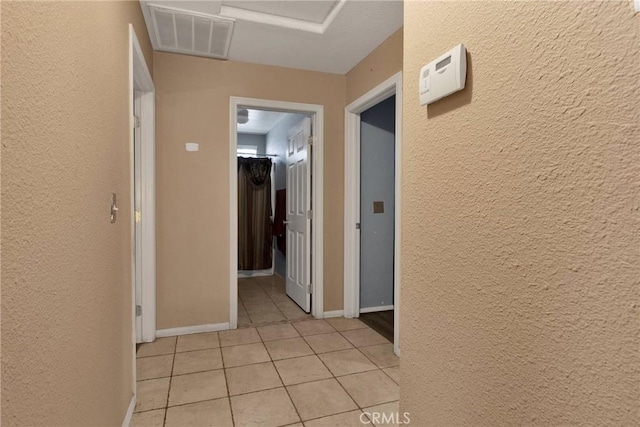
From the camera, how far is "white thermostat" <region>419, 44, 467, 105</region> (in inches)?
33.0

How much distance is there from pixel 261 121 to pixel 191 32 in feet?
8.53

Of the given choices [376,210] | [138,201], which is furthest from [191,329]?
[376,210]

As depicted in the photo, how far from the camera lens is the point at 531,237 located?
67cm

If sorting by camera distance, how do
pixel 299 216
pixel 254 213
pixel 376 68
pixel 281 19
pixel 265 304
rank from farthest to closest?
pixel 254 213 < pixel 265 304 < pixel 299 216 < pixel 376 68 < pixel 281 19

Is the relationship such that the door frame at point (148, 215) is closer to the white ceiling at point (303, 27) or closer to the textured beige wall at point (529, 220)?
the white ceiling at point (303, 27)

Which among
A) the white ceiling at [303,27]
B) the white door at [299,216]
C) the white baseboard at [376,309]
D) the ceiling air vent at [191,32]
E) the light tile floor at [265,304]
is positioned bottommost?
the light tile floor at [265,304]

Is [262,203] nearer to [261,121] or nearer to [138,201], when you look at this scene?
[261,121]

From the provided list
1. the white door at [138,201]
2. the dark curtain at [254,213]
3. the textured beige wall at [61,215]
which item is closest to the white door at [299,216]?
the dark curtain at [254,213]

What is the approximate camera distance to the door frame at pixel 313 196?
3.07 meters

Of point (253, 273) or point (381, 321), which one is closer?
point (381, 321)

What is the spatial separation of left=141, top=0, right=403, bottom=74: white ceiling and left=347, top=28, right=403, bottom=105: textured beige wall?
0.18 feet

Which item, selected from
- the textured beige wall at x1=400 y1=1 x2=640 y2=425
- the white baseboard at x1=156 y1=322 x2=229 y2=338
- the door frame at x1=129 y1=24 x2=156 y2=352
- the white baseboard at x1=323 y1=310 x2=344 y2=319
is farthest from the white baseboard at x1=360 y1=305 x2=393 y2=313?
the textured beige wall at x1=400 y1=1 x2=640 y2=425

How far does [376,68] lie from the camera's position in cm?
285

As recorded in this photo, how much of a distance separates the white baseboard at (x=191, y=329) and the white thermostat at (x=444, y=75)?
8.92 feet
